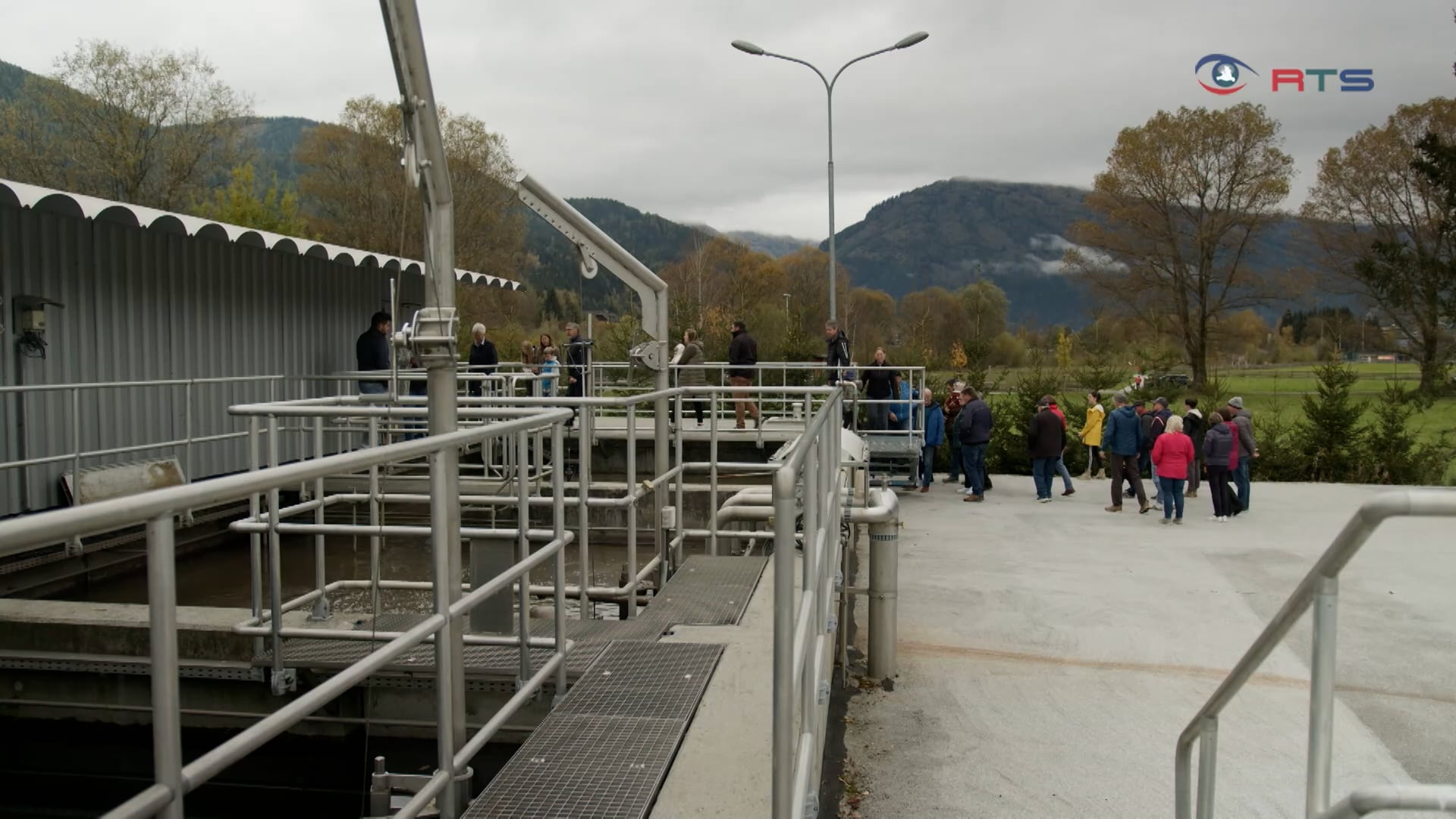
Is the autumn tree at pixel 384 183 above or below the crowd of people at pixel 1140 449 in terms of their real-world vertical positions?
above

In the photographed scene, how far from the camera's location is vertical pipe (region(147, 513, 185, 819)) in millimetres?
1857

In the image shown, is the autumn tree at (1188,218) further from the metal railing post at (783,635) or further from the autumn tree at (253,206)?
the metal railing post at (783,635)

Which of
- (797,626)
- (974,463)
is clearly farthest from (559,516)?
(974,463)

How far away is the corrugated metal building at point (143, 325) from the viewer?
10609 millimetres

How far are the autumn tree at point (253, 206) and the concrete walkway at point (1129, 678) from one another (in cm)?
3139

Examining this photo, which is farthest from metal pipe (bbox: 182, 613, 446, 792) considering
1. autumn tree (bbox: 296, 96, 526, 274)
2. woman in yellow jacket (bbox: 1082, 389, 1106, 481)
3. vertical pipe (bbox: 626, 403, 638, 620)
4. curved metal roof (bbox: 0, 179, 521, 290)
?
autumn tree (bbox: 296, 96, 526, 274)

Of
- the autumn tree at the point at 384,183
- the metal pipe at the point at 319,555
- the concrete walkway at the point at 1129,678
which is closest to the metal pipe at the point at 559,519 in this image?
the metal pipe at the point at 319,555

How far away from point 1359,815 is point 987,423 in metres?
15.0

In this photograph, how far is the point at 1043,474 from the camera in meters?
16.5

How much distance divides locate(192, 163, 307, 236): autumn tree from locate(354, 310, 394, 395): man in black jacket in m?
21.4

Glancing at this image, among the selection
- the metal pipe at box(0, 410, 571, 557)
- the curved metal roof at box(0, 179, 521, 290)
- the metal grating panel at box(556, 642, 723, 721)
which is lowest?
the metal grating panel at box(556, 642, 723, 721)

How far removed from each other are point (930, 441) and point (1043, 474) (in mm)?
2107

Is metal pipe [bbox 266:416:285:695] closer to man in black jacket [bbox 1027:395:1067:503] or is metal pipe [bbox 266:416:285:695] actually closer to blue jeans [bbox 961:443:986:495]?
blue jeans [bbox 961:443:986:495]

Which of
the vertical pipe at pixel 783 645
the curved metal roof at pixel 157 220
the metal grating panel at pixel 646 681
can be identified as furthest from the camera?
the curved metal roof at pixel 157 220
